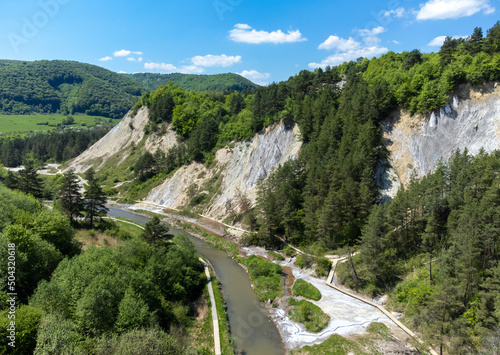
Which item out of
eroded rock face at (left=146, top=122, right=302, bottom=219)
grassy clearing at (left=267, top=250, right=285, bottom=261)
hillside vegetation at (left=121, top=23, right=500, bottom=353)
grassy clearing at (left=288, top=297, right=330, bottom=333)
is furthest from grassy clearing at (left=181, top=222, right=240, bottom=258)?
grassy clearing at (left=288, top=297, right=330, bottom=333)

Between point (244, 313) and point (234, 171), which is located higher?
point (234, 171)

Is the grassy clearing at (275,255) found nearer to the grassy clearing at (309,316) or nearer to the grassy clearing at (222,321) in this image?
the grassy clearing at (222,321)

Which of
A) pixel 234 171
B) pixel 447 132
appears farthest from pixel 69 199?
pixel 447 132

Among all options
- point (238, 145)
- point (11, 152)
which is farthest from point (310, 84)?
point (11, 152)

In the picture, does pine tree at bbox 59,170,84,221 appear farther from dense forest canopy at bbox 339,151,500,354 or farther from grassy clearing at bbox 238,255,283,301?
dense forest canopy at bbox 339,151,500,354

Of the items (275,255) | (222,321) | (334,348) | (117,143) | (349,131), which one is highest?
(117,143)

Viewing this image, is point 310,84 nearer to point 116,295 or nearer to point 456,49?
point 456,49

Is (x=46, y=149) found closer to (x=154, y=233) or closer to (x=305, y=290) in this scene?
(x=154, y=233)
